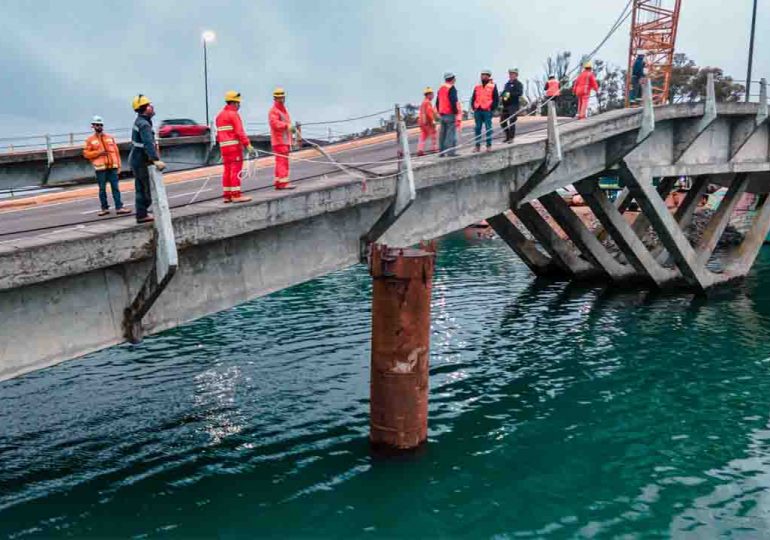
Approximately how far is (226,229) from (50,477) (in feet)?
16.6

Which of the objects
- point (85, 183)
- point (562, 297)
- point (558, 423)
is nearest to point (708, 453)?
point (558, 423)

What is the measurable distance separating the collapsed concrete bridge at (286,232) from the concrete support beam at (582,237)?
125 cm

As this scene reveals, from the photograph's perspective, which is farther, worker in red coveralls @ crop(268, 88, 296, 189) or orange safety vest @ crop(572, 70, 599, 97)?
orange safety vest @ crop(572, 70, 599, 97)

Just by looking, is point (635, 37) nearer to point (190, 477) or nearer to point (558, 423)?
point (558, 423)

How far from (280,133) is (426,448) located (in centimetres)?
604

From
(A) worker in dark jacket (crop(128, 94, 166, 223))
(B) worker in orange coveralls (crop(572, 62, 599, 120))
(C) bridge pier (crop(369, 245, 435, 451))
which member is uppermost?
(B) worker in orange coveralls (crop(572, 62, 599, 120))

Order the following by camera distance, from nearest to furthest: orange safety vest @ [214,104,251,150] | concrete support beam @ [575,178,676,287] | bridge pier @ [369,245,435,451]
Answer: orange safety vest @ [214,104,251,150]
bridge pier @ [369,245,435,451]
concrete support beam @ [575,178,676,287]

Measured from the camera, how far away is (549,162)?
14.9 meters

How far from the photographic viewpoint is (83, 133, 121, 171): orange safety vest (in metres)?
12.1

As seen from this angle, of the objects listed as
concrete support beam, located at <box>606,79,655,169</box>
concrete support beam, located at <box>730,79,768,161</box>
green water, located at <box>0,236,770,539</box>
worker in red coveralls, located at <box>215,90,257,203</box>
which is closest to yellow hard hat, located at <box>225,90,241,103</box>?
worker in red coveralls, located at <box>215,90,257,203</box>

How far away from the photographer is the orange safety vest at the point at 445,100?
15.9 meters

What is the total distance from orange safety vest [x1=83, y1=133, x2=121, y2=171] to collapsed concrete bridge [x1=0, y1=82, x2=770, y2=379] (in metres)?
3.02

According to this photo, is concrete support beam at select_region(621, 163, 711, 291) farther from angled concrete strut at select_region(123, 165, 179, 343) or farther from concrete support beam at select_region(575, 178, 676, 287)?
angled concrete strut at select_region(123, 165, 179, 343)

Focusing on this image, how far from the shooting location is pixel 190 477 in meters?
10.7
